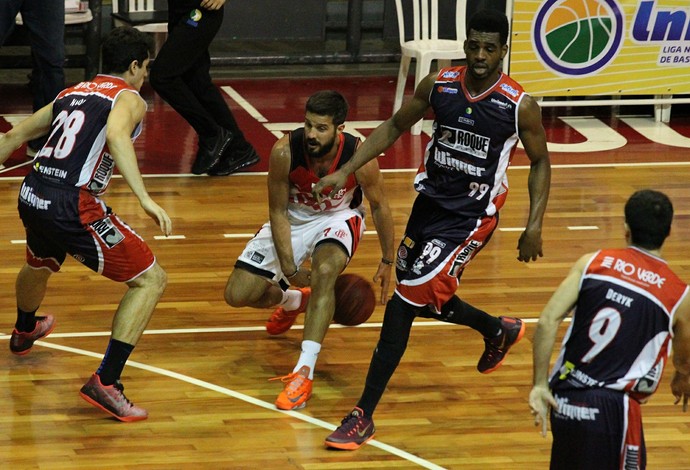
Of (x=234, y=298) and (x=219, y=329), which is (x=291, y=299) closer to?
(x=234, y=298)

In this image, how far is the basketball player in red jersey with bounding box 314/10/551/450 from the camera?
5.56 meters

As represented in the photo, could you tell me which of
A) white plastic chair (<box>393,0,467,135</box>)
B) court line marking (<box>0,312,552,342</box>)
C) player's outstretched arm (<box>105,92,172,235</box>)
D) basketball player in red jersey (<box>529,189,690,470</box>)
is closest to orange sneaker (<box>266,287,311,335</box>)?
court line marking (<box>0,312,552,342</box>)

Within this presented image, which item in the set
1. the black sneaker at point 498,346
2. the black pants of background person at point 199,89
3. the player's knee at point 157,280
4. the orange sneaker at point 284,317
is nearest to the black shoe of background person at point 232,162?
the black pants of background person at point 199,89

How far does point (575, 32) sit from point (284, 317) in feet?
17.3

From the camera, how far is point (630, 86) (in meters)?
11.3

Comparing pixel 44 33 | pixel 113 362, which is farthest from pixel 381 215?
pixel 44 33

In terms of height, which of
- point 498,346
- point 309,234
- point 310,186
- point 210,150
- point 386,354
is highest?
point 310,186

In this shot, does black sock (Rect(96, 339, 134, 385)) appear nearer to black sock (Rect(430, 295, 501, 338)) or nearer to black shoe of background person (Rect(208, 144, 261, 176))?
black sock (Rect(430, 295, 501, 338))

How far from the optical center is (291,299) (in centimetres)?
661

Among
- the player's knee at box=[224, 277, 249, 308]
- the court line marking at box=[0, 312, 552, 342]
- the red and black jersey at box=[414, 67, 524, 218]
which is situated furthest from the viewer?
the court line marking at box=[0, 312, 552, 342]

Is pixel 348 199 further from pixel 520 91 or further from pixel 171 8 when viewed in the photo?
pixel 171 8

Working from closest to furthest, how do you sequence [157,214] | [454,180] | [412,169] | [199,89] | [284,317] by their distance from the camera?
[157,214] < [454,180] < [284,317] < [199,89] < [412,169]

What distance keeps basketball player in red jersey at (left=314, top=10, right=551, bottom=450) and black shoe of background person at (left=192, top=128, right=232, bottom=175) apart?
A: 3954mm

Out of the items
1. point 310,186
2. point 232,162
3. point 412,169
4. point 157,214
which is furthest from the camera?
point 412,169
